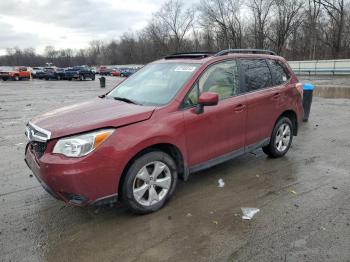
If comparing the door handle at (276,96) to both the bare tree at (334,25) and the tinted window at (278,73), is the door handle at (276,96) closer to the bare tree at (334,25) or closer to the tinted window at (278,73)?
the tinted window at (278,73)

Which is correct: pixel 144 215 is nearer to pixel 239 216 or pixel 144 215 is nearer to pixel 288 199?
pixel 239 216

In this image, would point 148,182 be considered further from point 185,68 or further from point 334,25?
point 334,25

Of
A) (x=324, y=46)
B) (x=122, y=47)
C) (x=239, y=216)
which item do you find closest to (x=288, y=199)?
(x=239, y=216)

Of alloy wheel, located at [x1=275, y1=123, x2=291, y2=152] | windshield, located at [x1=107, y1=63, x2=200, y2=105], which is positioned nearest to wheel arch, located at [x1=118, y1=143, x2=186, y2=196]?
windshield, located at [x1=107, y1=63, x2=200, y2=105]

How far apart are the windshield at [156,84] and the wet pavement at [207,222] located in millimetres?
1350

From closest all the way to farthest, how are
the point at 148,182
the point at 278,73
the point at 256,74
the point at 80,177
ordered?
the point at 80,177 < the point at 148,182 < the point at 256,74 < the point at 278,73

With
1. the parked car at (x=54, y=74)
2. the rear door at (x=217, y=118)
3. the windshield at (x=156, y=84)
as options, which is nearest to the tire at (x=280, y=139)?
the rear door at (x=217, y=118)

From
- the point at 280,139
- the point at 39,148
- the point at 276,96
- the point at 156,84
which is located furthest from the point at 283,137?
the point at 39,148

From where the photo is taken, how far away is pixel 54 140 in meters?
3.48

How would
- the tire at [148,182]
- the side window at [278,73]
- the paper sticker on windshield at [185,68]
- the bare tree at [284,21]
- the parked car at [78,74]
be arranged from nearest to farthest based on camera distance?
the tire at [148,182] < the paper sticker on windshield at [185,68] < the side window at [278,73] < the parked car at [78,74] < the bare tree at [284,21]

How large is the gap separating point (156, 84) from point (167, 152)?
3.43 ft

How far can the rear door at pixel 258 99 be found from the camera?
5129mm

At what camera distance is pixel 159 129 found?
387 centimetres

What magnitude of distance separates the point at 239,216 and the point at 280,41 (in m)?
63.1
